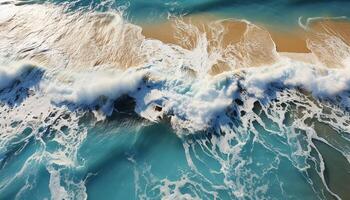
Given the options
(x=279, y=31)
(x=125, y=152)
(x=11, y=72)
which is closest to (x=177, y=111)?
(x=125, y=152)

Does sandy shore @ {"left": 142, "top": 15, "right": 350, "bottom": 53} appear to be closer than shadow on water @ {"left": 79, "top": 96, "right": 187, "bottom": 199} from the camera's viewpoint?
No

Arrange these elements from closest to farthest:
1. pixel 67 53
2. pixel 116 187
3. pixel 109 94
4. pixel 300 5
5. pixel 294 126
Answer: pixel 116 187
pixel 294 126
pixel 109 94
pixel 67 53
pixel 300 5

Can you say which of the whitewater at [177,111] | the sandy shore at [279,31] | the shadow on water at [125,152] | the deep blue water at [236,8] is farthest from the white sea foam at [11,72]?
the sandy shore at [279,31]

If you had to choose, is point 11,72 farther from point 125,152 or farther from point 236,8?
point 236,8

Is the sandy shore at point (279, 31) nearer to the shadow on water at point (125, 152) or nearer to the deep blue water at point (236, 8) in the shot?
the deep blue water at point (236, 8)

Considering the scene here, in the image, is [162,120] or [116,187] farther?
[162,120]

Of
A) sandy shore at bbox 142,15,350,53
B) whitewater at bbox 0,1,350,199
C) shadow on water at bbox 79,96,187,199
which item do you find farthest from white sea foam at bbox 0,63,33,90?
sandy shore at bbox 142,15,350,53

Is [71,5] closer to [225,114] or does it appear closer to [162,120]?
[162,120]

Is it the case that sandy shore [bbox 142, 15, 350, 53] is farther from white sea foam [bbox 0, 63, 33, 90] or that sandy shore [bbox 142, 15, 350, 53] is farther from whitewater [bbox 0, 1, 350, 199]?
white sea foam [bbox 0, 63, 33, 90]

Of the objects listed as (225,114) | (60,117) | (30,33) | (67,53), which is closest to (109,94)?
(60,117)
